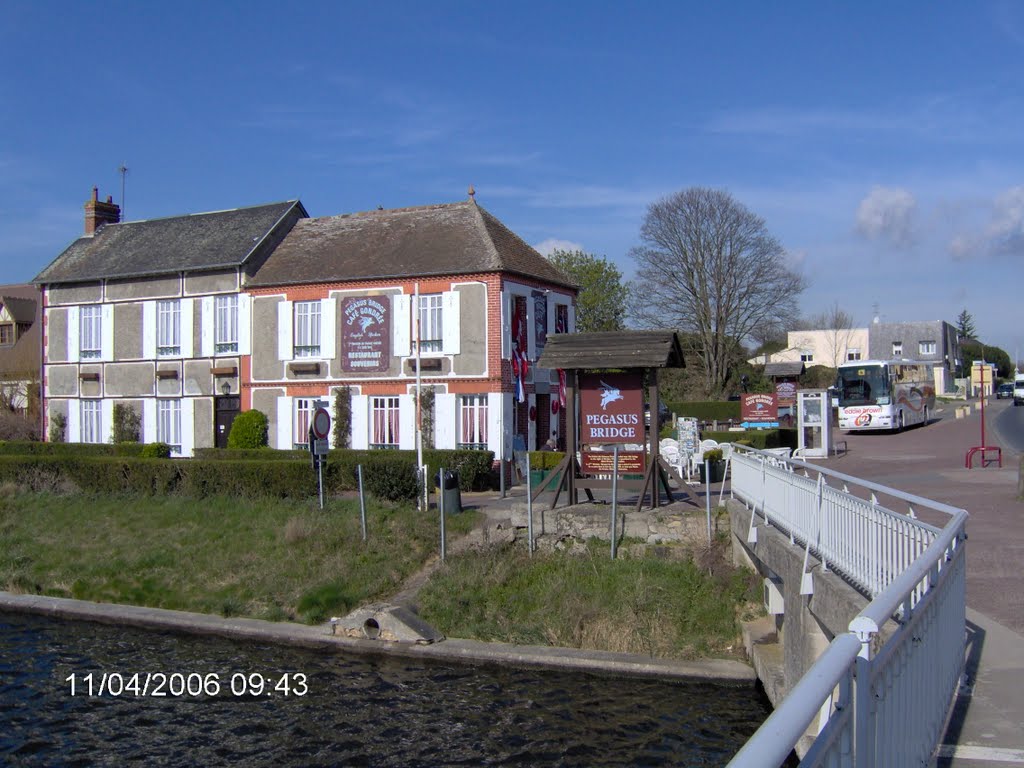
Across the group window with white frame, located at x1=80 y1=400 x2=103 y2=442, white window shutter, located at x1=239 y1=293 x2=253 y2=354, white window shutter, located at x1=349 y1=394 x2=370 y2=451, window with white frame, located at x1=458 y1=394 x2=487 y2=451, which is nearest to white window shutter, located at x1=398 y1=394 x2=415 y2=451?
white window shutter, located at x1=349 y1=394 x2=370 y2=451

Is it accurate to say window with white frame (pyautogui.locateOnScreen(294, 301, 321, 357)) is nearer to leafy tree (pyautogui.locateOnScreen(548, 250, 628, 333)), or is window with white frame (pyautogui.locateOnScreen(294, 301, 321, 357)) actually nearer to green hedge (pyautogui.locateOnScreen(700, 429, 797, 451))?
green hedge (pyautogui.locateOnScreen(700, 429, 797, 451))

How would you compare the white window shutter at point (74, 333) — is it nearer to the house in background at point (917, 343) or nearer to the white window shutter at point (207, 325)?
the white window shutter at point (207, 325)

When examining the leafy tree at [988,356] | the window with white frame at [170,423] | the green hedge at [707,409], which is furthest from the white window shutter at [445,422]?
the leafy tree at [988,356]

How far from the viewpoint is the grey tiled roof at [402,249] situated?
29.0 meters

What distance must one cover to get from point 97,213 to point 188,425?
38.1ft

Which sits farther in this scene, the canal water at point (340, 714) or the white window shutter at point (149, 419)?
the white window shutter at point (149, 419)

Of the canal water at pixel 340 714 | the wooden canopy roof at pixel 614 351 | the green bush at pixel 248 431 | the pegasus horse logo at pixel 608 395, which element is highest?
the wooden canopy roof at pixel 614 351

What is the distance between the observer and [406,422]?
2912 centimetres

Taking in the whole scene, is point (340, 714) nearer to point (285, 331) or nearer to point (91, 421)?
point (285, 331)

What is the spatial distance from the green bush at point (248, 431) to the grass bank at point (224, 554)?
622cm

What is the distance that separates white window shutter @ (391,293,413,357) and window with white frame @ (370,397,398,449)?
1539 millimetres

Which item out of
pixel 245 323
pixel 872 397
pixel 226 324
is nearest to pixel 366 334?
pixel 245 323

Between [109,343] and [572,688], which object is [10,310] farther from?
[572,688]

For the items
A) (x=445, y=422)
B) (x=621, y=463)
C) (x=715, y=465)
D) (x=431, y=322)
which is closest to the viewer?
(x=621, y=463)
